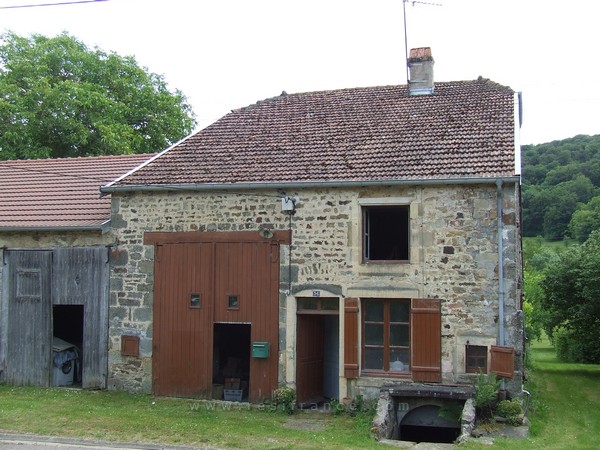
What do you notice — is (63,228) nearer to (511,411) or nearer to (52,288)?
(52,288)

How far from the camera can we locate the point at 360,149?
15172 mm

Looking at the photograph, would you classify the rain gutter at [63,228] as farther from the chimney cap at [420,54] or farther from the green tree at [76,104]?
the green tree at [76,104]

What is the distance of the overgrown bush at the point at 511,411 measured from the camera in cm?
1220

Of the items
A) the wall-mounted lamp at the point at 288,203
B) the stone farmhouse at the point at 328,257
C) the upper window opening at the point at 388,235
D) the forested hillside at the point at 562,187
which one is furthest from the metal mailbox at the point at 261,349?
the forested hillside at the point at 562,187

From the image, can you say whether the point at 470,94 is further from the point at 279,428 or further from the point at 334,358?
the point at 279,428

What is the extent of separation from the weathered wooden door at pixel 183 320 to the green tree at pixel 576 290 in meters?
10.5

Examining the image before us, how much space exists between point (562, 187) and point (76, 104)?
147ft

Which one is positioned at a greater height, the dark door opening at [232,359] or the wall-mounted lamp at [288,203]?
the wall-mounted lamp at [288,203]

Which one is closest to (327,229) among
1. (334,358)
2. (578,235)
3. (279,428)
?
(334,358)

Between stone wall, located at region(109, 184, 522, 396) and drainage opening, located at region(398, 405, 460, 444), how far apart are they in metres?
0.69

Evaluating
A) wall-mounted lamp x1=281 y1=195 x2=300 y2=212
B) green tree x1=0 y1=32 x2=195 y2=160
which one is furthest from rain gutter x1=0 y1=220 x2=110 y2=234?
green tree x1=0 y1=32 x2=195 y2=160

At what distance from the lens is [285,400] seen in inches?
546

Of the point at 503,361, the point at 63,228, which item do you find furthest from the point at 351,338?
the point at 63,228

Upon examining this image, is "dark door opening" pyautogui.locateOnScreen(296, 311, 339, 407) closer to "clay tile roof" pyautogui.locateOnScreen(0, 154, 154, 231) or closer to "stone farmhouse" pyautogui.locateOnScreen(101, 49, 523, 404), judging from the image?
"stone farmhouse" pyautogui.locateOnScreen(101, 49, 523, 404)
